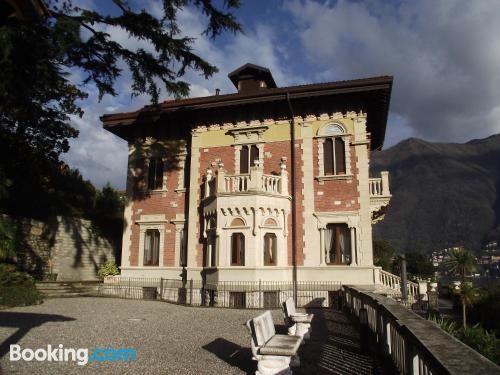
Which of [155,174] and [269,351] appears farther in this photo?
[155,174]

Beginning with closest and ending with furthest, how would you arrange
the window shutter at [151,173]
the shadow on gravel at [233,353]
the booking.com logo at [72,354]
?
the shadow on gravel at [233,353]
the booking.com logo at [72,354]
the window shutter at [151,173]

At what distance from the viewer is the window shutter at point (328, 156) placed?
19094 mm

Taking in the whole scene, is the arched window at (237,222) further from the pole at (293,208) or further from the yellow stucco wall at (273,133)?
the yellow stucco wall at (273,133)

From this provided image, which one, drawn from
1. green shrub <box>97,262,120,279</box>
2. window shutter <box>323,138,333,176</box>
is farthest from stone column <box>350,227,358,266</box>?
green shrub <box>97,262,120,279</box>

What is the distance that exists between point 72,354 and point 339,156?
14459mm

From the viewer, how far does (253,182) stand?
17969mm

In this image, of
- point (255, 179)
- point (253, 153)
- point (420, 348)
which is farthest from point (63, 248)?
point (420, 348)

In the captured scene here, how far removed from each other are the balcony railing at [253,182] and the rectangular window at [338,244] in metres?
2.74

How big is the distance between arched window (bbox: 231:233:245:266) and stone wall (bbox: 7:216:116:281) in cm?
1103

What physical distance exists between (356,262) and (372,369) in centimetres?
1127

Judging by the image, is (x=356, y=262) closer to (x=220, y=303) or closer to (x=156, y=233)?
(x=220, y=303)

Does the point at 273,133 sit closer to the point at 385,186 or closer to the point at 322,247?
the point at 385,186

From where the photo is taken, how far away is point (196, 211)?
66.2 ft

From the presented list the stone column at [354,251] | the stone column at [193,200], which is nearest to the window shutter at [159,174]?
the stone column at [193,200]
